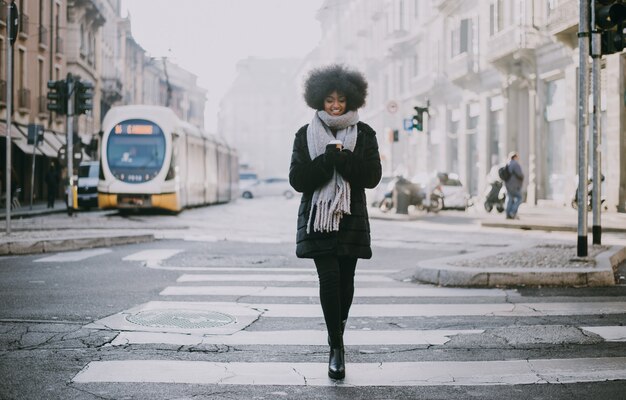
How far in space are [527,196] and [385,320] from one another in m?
26.0

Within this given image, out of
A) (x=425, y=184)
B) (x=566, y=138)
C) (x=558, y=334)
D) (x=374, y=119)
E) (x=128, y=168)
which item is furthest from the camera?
(x=374, y=119)

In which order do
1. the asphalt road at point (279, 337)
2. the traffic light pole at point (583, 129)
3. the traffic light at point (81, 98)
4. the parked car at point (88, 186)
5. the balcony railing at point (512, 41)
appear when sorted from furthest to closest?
1. the parked car at point (88, 186)
2. the balcony railing at point (512, 41)
3. the traffic light at point (81, 98)
4. the traffic light pole at point (583, 129)
5. the asphalt road at point (279, 337)

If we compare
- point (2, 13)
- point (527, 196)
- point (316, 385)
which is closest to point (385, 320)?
point (316, 385)

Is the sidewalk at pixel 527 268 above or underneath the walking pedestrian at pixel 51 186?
underneath

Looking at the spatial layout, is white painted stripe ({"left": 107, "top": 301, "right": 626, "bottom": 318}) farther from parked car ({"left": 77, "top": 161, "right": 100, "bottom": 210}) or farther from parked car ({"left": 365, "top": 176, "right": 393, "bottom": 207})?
parked car ({"left": 77, "top": 161, "right": 100, "bottom": 210})

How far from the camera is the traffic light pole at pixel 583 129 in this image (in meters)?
10.5

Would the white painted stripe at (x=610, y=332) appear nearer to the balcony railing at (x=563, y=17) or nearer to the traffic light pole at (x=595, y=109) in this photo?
the traffic light pole at (x=595, y=109)

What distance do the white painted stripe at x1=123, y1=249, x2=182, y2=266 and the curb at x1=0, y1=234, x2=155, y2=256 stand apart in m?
1.25

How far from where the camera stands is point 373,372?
17.1ft

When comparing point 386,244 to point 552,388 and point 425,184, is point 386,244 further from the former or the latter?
point 425,184

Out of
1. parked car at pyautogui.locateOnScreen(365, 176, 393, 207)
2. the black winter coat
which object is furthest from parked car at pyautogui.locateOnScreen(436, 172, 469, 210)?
the black winter coat

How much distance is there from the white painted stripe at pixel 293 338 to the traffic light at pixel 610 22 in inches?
214

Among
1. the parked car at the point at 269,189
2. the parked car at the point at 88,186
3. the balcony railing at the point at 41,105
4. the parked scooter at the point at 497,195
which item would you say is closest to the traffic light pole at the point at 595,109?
the parked scooter at the point at 497,195

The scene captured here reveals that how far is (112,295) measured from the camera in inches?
329
